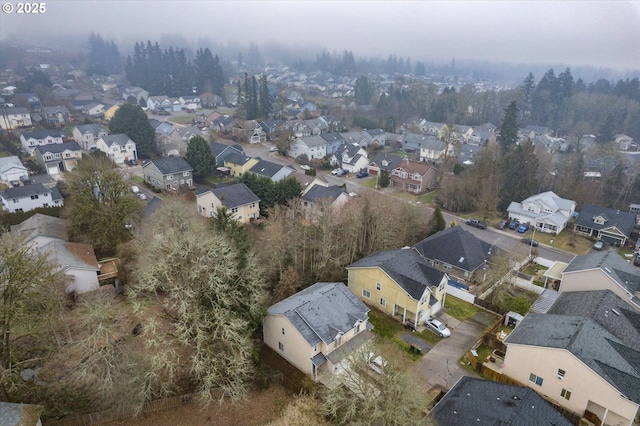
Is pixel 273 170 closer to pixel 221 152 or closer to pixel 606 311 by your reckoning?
pixel 221 152

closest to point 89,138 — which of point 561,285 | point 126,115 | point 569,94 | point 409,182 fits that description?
point 126,115

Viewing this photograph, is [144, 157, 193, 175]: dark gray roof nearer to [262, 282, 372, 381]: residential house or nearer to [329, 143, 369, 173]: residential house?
[329, 143, 369, 173]: residential house

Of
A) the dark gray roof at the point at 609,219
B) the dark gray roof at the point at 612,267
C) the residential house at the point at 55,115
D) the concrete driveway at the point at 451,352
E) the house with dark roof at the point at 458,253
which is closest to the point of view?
the concrete driveway at the point at 451,352

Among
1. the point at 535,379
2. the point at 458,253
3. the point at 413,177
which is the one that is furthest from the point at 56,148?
the point at 535,379

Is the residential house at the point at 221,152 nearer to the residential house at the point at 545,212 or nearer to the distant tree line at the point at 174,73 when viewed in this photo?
the residential house at the point at 545,212

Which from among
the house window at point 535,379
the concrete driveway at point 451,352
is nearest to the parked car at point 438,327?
the concrete driveway at point 451,352

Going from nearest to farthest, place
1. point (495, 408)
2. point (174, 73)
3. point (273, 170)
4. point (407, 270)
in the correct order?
point (495, 408) < point (407, 270) < point (273, 170) < point (174, 73)

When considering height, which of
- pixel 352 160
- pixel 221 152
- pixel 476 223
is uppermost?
pixel 221 152
